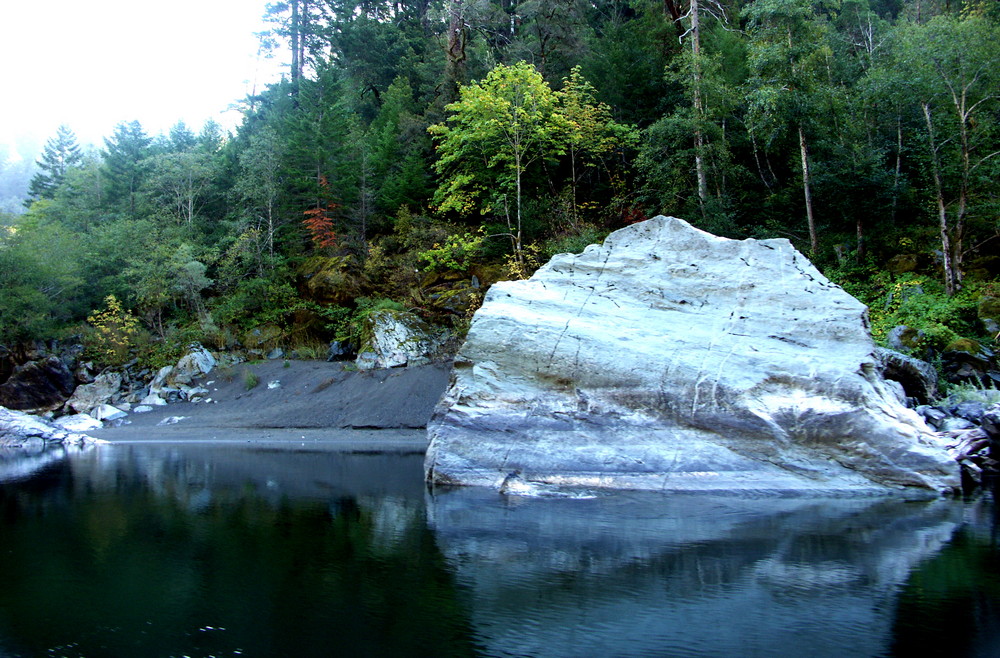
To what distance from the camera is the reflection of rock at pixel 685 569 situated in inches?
247

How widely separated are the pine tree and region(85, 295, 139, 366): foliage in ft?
85.7

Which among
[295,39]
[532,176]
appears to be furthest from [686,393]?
[295,39]

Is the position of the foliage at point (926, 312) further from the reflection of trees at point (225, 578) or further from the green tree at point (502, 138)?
the reflection of trees at point (225, 578)

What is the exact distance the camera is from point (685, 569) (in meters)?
8.19

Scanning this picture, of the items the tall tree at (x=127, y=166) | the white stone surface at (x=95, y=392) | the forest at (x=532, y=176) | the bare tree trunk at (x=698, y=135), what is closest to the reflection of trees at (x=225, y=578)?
the forest at (x=532, y=176)

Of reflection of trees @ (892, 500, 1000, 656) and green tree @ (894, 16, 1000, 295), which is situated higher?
green tree @ (894, 16, 1000, 295)

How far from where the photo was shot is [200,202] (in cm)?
3525

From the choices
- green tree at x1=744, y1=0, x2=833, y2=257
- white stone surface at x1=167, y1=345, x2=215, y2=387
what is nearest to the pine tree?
white stone surface at x1=167, y1=345, x2=215, y2=387

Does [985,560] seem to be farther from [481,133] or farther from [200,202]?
[200,202]

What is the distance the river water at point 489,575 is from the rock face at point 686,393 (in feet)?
2.51

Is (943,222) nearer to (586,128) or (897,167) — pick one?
(897,167)

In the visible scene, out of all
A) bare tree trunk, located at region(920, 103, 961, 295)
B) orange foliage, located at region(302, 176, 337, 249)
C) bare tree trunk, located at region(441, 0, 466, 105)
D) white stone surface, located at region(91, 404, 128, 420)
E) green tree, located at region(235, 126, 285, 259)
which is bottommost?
white stone surface, located at region(91, 404, 128, 420)

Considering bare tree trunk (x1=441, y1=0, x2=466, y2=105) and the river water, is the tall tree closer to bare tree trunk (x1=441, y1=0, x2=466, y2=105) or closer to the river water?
bare tree trunk (x1=441, y1=0, x2=466, y2=105)

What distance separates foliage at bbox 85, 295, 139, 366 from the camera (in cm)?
2730
